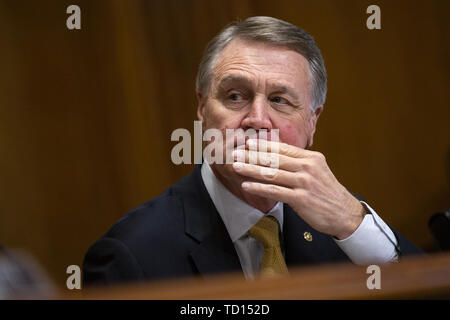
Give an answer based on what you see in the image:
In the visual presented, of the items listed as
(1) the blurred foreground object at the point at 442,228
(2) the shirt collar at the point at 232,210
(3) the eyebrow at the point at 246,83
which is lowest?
(1) the blurred foreground object at the point at 442,228

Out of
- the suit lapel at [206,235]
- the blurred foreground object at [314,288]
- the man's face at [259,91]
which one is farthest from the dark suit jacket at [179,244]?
the blurred foreground object at [314,288]

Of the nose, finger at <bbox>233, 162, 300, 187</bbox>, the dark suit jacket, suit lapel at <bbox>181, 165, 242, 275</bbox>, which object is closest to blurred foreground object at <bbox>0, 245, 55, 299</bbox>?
the dark suit jacket

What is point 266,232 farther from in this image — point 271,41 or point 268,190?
point 271,41

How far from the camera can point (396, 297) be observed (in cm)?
78

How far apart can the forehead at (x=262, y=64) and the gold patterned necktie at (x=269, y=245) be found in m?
0.40

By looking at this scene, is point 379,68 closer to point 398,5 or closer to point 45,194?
point 398,5

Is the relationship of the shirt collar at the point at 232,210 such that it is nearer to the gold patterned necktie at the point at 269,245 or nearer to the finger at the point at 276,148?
the gold patterned necktie at the point at 269,245

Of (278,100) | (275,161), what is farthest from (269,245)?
(278,100)

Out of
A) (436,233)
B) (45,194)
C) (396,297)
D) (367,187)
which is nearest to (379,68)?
(367,187)

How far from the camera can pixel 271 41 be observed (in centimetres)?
161

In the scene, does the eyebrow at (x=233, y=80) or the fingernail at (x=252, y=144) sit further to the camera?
the eyebrow at (x=233, y=80)

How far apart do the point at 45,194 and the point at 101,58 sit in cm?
52

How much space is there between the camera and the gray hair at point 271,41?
1.62 meters

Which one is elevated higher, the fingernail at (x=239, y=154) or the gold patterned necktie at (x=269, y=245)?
the fingernail at (x=239, y=154)
